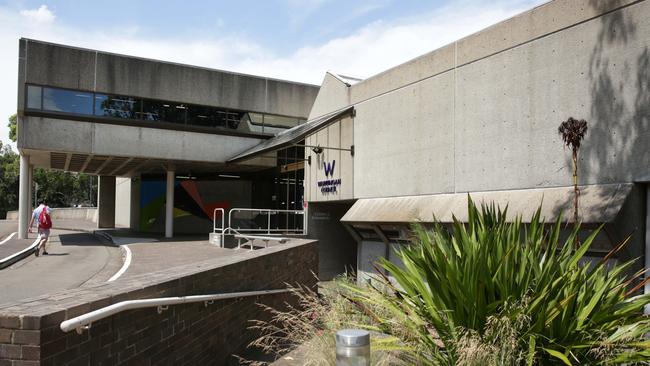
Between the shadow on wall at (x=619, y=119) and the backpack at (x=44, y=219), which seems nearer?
the shadow on wall at (x=619, y=119)

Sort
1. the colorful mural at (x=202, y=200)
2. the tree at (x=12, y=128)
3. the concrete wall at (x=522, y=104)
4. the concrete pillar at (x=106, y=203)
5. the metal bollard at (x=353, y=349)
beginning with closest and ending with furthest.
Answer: the metal bollard at (x=353, y=349) < the concrete wall at (x=522, y=104) < the colorful mural at (x=202, y=200) < the concrete pillar at (x=106, y=203) < the tree at (x=12, y=128)

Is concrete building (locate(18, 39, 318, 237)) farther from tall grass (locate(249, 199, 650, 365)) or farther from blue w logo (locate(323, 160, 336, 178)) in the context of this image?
tall grass (locate(249, 199, 650, 365))

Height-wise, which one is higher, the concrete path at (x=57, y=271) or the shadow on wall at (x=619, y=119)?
the shadow on wall at (x=619, y=119)

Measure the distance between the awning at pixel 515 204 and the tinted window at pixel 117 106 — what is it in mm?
10906

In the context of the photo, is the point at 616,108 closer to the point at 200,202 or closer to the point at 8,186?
the point at 200,202

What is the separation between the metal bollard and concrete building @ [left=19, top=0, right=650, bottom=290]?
6.13 meters

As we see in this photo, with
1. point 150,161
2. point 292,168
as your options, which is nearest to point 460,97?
point 292,168

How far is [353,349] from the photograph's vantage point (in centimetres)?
360

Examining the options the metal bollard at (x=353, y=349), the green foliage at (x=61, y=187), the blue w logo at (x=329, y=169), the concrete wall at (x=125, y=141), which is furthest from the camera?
the green foliage at (x=61, y=187)

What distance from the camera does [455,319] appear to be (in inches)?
167

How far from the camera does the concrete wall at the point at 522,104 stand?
31.0 ft

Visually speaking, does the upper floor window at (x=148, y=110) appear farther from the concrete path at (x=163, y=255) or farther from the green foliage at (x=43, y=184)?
the green foliage at (x=43, y=184)

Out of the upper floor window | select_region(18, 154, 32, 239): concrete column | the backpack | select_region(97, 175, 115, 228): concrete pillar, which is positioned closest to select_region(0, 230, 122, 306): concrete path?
the backpack

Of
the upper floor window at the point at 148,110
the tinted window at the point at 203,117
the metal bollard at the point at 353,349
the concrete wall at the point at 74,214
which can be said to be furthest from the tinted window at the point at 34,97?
the concrete wall at the point at 74,214
